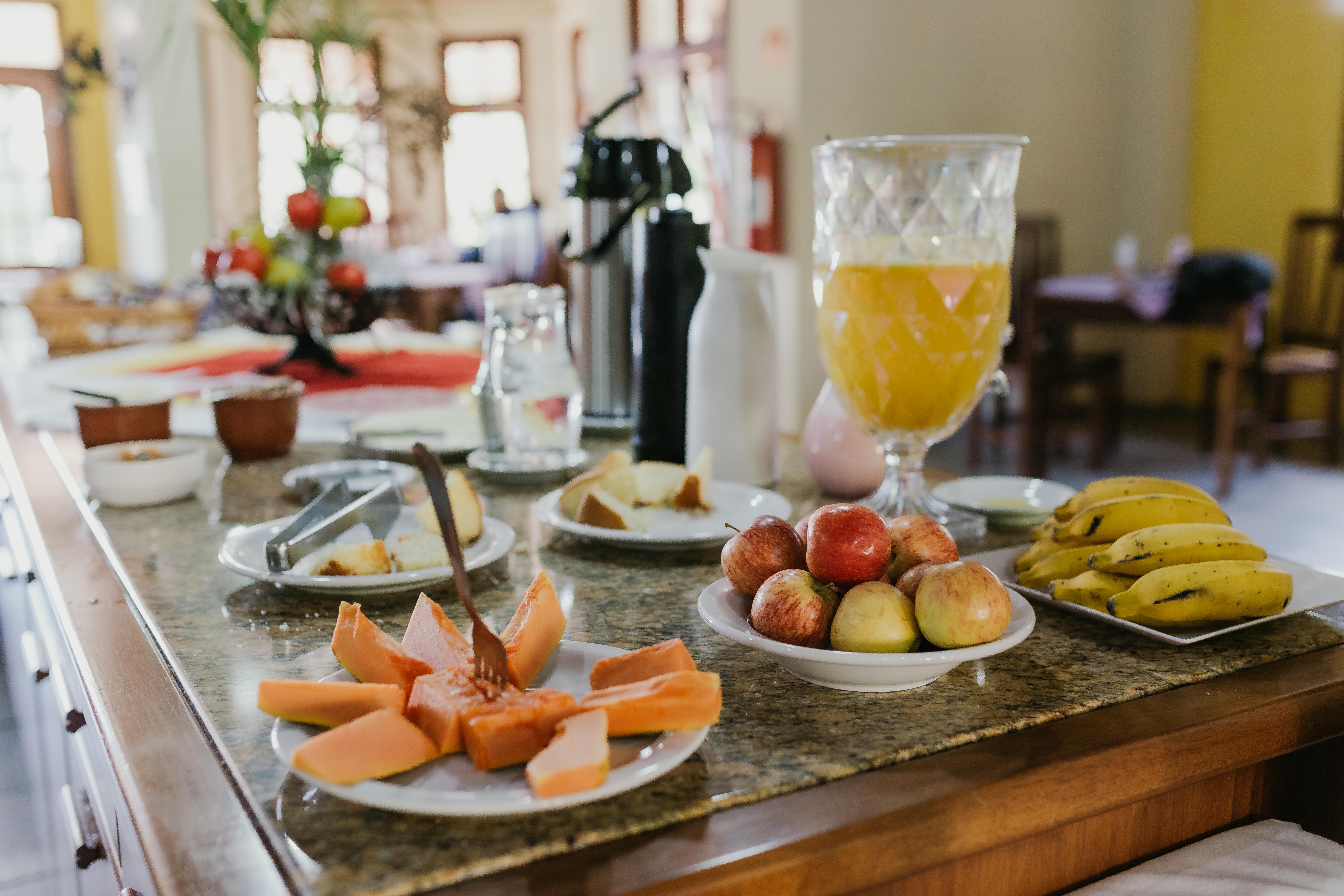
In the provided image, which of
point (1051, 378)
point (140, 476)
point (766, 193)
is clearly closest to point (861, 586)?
point (140, 476)

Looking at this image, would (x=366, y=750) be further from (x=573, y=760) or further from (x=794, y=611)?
(x=794, y=611)

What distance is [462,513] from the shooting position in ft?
3.13

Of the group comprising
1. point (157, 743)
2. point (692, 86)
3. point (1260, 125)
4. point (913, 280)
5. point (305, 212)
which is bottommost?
point (157, 743)

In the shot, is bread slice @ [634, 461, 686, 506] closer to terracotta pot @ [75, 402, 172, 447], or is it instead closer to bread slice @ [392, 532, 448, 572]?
bread slice @ [392, 532, 448, 572]

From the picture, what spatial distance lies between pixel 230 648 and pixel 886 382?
2.02 ft

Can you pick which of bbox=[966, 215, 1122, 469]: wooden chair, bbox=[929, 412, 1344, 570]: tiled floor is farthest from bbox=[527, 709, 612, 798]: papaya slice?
bbox=[966, 215, 1122, 469]: wooden chair

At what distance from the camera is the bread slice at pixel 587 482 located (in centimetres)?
105

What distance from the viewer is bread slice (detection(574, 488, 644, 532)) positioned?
999mm

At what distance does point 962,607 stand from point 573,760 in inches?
10.0

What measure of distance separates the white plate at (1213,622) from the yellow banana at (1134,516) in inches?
2.4

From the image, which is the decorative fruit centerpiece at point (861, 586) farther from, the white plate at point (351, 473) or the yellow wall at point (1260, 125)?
the yellow wall at point (1260, 125)

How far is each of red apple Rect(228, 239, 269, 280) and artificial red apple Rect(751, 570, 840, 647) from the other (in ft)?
Answer: 5.13

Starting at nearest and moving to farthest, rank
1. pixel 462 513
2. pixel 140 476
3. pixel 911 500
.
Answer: pixel 462 513 < pixel 911 500 < pixel 140 476

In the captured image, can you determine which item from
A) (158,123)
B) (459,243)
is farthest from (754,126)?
(459,243)
